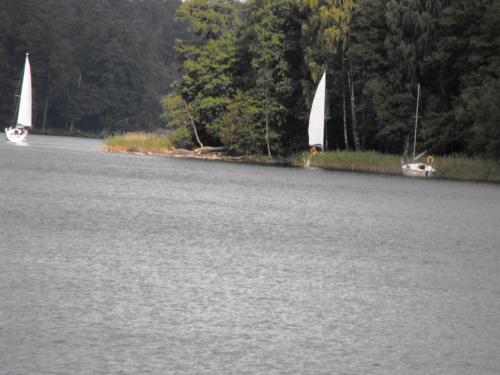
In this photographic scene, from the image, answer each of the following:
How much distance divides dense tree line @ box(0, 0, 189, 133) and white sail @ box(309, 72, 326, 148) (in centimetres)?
7086

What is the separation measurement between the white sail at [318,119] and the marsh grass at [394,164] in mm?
1610

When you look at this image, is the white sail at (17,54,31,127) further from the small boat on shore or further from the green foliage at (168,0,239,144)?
the small boat on shore

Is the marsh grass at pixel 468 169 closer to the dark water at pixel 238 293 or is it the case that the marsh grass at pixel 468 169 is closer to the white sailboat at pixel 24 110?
the dark water at pixel 238 293

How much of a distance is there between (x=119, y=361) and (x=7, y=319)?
1.49m

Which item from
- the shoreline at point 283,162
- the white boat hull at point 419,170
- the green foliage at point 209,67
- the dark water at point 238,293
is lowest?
the dark water at point 238,293

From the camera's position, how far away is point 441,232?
51.5 ft

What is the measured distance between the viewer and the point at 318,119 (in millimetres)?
57844

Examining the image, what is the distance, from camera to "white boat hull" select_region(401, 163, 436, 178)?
45.9 m

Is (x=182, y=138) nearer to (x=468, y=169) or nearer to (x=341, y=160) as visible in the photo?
(x=341, y=160)

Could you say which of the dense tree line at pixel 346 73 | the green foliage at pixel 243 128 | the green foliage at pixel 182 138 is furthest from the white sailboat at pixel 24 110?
the green foliage at pixel 243 128

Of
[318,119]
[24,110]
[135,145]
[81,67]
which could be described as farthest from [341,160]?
[81,67]

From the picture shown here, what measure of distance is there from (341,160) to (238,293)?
4566cm

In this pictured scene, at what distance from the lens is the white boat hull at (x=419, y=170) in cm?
4588

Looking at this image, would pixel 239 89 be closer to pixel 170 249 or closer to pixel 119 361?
pixel 170 249
